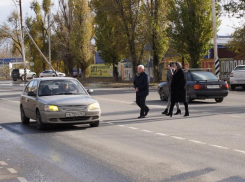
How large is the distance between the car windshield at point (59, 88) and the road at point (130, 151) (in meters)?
1.01

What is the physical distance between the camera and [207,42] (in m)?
44.5

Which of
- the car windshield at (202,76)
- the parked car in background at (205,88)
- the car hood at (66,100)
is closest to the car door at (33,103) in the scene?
the car hood at (66,100)

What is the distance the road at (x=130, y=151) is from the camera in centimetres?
808

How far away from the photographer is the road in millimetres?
8078

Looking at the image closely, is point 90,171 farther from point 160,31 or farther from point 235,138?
point 160,31

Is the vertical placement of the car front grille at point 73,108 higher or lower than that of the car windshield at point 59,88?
lower

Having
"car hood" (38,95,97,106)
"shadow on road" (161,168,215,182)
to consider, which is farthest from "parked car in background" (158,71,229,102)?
"shadow on road" (161,168,215,182)

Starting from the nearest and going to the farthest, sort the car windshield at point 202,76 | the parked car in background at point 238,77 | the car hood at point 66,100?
the car hood at point 66,100
the car windshield at point 202,76
the parked car in background at point 238,77

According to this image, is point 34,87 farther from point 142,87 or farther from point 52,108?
point 142,87

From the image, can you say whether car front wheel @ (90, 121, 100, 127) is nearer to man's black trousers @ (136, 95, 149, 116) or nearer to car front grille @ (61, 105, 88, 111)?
car front grille @ (61, 105, 88, 111)

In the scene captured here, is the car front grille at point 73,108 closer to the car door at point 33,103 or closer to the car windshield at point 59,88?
the car windshield at point 59,88

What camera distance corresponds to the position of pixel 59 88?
1533cm

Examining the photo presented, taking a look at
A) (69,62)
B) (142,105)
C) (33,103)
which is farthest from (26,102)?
(69,62)

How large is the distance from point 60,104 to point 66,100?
29 cm
